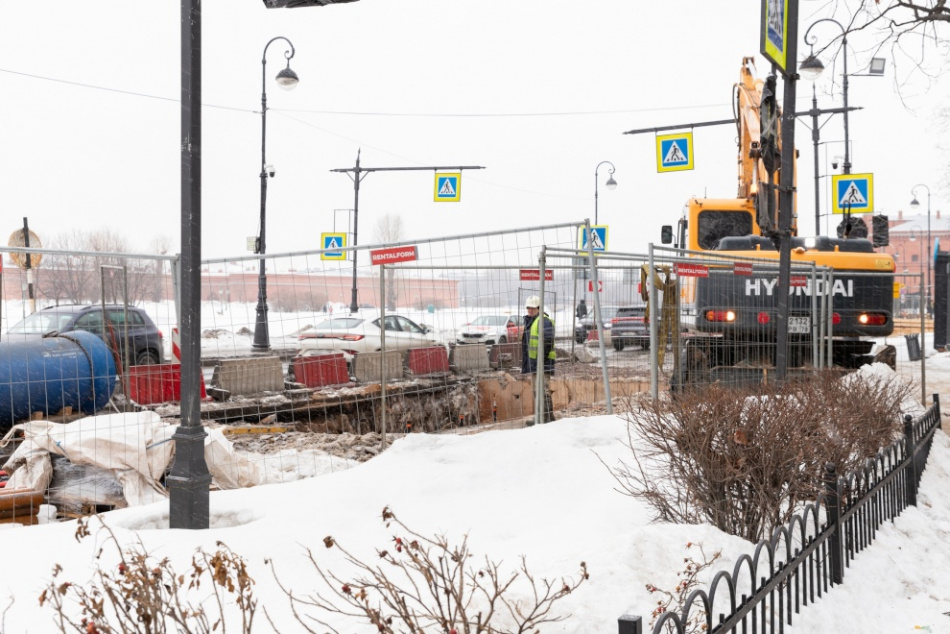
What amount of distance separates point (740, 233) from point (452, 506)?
10.5 m

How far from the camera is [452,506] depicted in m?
5.45

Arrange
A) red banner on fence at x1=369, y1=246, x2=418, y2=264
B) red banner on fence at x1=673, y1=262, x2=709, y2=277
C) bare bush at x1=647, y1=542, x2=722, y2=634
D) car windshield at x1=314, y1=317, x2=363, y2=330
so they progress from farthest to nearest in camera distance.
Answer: car windshield at x1=314, y1=317, x2=363, y2=330 < red banner on fence at x1=673, y1=262, x2=709, y2=277 < red banner on fence at x1=369, y1=246, x2=418, y2=264 < bare bush at x1=647, y1=542, x2=722, y2=634

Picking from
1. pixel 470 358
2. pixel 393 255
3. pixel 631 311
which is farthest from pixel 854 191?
pixel 393 255

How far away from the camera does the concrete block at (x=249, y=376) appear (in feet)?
34.1

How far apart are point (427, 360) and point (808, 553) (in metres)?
6.78

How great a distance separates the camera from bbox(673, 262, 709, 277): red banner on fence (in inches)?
347

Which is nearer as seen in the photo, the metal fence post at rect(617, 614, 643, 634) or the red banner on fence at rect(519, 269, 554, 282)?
the metal fence post at rect(617, 614, 643, 634)

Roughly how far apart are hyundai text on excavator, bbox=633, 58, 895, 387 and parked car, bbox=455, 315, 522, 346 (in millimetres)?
2241

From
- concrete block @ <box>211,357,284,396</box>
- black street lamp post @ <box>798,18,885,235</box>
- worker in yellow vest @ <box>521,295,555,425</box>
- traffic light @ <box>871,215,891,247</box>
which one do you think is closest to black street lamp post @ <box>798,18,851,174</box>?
black street lamp post @ <box>798,18,885,235</box>

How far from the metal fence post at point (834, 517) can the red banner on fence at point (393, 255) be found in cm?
388

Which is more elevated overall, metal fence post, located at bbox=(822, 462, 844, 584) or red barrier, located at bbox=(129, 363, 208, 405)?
red barrier, located at bbox=(129, 363, 208, 405)

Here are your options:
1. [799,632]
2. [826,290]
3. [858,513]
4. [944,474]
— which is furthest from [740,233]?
[799,632]

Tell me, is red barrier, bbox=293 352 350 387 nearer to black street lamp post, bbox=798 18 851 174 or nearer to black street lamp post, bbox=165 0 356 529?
black street lamp post, bbox=165 0 356 529

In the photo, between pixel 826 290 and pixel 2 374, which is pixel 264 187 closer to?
pixel 2 374
